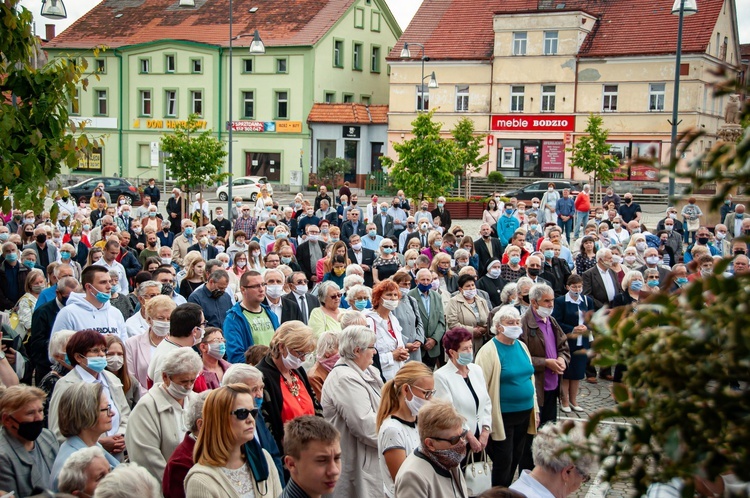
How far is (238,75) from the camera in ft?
187

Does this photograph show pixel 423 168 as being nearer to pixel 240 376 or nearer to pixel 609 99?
pixel 609 99

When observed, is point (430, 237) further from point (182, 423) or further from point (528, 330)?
point (182, 423)

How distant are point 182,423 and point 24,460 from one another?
109 centimetres

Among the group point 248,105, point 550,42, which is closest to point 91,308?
point 550,42

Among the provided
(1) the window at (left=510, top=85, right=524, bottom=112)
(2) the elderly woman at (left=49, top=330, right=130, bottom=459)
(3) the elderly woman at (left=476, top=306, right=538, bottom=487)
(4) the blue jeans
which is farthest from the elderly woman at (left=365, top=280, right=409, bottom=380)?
(1) the window at (left=510, top=85, right=524, bottom=112)

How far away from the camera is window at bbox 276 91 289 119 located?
185 ft

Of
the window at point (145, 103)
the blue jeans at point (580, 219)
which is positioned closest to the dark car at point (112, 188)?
the window at point (145, 103)

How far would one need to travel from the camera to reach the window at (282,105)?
185ft

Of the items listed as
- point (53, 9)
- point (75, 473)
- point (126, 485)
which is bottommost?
point (75, 473)

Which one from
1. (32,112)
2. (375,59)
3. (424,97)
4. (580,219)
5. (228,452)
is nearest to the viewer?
(228,452)

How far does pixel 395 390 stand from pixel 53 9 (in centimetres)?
1380

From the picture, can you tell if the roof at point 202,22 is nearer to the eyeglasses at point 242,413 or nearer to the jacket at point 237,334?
the jacket at point 237,334

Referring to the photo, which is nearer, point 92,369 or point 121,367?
point 92,369

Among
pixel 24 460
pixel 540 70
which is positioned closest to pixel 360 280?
pixel 24 460
